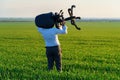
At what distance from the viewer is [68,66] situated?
1416cm

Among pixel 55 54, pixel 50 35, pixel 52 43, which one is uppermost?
pixel 50 35

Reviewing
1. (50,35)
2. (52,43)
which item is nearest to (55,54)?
(52,43)

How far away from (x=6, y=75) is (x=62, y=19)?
2.66 meters

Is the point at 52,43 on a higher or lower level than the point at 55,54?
higher

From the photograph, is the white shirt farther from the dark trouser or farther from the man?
the dark trouser

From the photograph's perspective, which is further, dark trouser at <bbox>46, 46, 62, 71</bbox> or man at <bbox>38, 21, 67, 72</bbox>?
dark trouser at <bbox>46, 46, 62, 71</bbox>

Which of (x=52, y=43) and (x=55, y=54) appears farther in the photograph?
(x=55, y=54)

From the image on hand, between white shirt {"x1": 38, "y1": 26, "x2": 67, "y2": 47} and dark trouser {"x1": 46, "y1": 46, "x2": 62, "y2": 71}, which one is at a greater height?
white shirt {"x1": 38, "y1": 26, "x2": 67, "y2": 47}

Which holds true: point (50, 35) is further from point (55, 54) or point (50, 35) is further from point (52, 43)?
point (55, 54)

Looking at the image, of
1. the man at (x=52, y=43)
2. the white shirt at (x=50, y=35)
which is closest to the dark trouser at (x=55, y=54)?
the man at (x=52, y=43)

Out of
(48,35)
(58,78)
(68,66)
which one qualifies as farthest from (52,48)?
(68,66)

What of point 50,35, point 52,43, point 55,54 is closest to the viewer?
point 50,35

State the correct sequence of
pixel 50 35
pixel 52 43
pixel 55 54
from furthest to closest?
pixel 55 54
pixel 52 43
pixel 50 35

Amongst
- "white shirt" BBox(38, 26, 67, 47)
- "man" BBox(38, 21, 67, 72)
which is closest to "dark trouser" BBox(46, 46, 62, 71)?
"man" BBox(38, 21, 67, 72)
